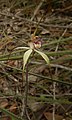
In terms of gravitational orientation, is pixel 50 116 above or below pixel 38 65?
below

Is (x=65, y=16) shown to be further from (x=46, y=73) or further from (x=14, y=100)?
(x=14, y=100)

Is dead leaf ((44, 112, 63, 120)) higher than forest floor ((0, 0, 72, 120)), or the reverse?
forest floor ((0, 0, 72, 120))

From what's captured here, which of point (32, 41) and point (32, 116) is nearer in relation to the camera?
point (32, 41)

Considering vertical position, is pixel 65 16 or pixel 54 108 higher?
pixel 65 16

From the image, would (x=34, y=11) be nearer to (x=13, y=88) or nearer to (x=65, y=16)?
(x=65, y=16)

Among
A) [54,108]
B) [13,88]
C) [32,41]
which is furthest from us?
[13,88]

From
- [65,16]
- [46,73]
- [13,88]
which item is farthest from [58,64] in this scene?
[65,16]

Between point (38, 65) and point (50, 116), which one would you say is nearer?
point (50, 116)

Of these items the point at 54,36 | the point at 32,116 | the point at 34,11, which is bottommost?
the point at 32,116

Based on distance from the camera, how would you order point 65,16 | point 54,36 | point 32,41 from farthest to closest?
point 65,16 < point 54,36 < point 32,41

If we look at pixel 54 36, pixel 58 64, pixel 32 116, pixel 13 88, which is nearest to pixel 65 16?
pixel 54 36

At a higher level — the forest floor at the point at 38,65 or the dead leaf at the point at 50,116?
the forest floor at the point at 38,65
